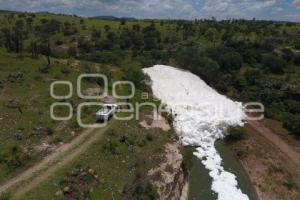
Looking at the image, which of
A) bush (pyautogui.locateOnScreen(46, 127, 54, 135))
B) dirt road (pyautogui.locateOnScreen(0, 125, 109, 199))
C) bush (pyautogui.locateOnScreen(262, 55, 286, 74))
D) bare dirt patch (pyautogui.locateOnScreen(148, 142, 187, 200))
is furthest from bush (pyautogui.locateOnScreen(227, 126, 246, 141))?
bush (pyautogui.locateOnScreen(262, 55, 286, 74))

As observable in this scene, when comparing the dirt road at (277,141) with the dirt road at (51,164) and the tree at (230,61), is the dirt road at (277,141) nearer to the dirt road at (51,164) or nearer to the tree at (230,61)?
the dirt road at (51,164)

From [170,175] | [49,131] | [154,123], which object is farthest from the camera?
[154,123]

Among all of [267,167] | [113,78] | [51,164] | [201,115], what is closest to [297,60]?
[201,115]

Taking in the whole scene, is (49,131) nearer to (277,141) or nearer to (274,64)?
(277,141)

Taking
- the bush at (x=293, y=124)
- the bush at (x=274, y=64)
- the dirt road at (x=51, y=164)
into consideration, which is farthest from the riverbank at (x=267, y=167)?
the bush at (x=274, y=64)

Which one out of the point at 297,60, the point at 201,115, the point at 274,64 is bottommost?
the point at 297,60

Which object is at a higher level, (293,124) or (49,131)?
(49,131)
